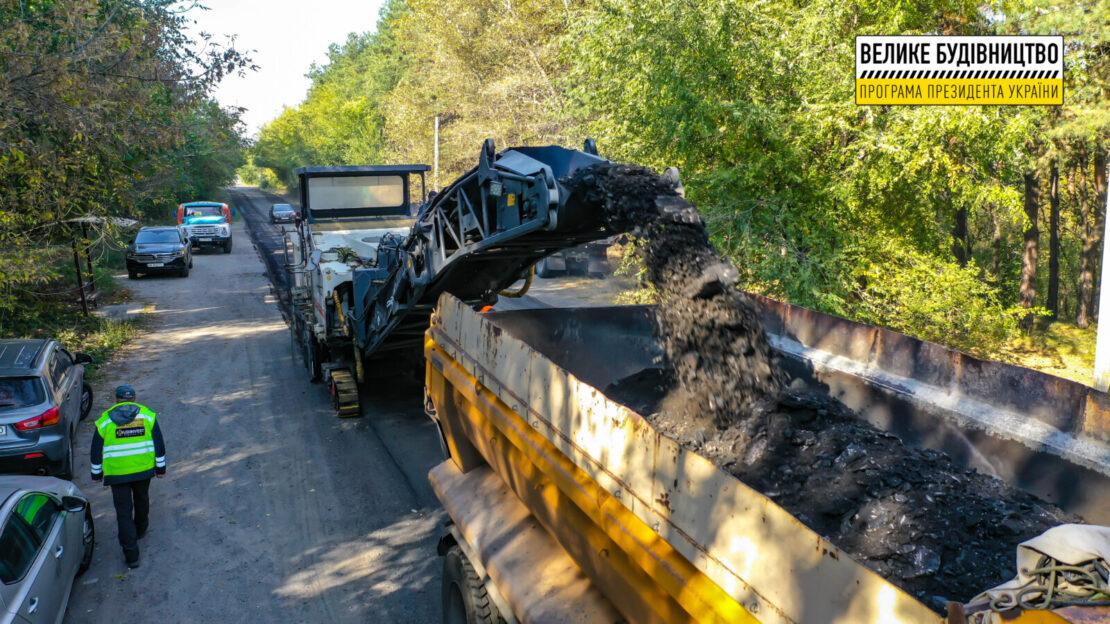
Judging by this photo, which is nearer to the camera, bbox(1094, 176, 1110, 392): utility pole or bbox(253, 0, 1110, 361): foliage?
bbox(1094, 176, 1110, 392): utility pole

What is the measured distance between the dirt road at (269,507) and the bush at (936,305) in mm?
6537

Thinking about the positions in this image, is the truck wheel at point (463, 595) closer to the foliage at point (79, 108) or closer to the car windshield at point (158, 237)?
the foliage at point (79, 108)

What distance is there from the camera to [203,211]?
→ 29.0 meters

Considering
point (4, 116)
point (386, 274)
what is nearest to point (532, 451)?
point (386, 274)

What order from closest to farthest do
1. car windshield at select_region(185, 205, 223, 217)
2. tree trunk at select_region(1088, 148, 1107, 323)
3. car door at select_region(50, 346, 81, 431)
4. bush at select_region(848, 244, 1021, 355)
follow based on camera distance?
car door at select_region(50, 346, 81, 431) → bush at select_region(848, 244, 1021, 355) → tree trunk at select_region(1088, 148, 1107, 323) → car windshield at select_region(185, 205, 223, 217)

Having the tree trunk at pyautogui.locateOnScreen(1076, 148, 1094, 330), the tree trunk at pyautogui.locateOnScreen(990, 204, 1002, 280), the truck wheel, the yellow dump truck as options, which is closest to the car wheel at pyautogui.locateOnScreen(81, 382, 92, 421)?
the yellow dump truck

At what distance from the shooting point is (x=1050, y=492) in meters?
3.79

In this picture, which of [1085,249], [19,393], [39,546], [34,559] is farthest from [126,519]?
[1085,249]

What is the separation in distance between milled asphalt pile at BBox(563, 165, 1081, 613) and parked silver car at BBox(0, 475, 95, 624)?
12.6 ft

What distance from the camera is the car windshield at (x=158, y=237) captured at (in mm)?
22062

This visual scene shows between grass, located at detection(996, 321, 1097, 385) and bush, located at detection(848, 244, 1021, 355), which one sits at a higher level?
bush, located at detection(848, 244, 1021, 355)

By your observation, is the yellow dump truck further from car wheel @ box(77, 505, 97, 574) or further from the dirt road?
car wheel @ box(77, 505, 97, 574)

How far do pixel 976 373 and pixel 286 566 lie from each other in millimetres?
5084

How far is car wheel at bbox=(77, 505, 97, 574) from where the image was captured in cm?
589
